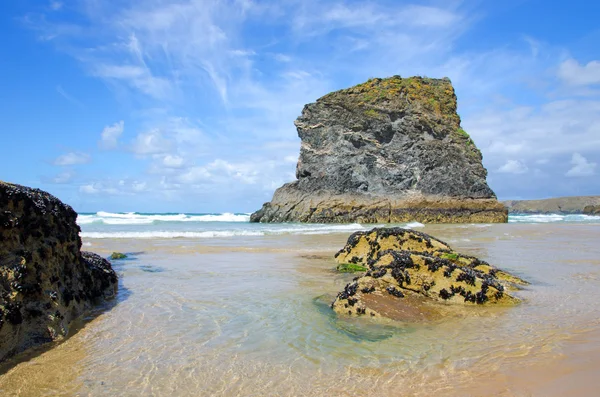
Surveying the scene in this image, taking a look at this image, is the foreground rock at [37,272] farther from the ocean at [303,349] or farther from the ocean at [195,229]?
the ocean at [195,229]

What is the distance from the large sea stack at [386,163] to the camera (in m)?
38.9

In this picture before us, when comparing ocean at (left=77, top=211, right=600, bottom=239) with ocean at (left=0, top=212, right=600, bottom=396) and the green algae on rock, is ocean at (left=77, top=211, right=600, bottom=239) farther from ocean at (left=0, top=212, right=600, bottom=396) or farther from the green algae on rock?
ocean at (left=0, top=212, right=600, bottom=396)

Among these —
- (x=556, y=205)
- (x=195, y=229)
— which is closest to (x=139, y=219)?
(x=195, y=229)

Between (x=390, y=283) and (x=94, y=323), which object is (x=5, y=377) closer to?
(x=94, y=323)

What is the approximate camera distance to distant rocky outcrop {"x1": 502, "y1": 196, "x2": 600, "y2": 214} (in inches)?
4149

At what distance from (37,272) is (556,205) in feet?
427

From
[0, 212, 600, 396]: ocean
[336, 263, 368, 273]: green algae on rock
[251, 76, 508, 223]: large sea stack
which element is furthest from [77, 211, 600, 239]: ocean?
[0, 212, 600, 396]: ocean

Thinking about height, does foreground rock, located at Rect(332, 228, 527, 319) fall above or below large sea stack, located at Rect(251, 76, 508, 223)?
below

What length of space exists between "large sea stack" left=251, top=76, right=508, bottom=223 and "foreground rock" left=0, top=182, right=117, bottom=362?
111ft

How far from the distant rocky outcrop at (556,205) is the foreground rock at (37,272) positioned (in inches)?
4604

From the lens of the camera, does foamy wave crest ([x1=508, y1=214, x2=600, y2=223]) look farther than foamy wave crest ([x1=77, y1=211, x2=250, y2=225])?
Yes

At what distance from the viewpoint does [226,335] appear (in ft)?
14.4

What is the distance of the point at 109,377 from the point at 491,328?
385 cm

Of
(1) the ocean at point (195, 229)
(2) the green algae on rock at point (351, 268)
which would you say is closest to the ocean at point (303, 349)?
(2) the green algae on rock at point (351, 268)
